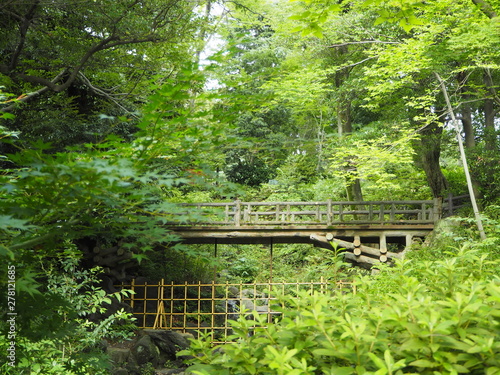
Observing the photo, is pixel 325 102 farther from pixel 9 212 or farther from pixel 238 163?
pixel 9 212

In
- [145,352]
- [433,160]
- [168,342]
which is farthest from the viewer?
[433,160]

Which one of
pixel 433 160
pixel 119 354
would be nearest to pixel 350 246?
pixel 433 160

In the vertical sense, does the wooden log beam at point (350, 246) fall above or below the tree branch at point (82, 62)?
below

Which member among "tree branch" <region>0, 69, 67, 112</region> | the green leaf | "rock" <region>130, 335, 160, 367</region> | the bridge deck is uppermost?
"tree branch" <region>0, 69, 67, 112</region>

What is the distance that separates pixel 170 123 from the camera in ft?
6.97

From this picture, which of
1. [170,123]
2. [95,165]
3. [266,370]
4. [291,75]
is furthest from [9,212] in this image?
[291,75]

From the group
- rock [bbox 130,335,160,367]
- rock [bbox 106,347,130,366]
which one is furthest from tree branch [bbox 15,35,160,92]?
rock [bbox 130,335,160,367]

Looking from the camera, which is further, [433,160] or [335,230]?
[433,160]

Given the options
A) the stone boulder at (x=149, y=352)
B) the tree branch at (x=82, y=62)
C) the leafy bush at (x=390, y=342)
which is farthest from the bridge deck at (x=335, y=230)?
the leafy bush at (x=390, y=342)

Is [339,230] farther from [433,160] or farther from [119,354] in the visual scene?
[119,354]

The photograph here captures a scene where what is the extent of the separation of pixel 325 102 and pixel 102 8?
907 centimetres

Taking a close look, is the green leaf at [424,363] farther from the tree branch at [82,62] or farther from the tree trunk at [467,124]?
the tree trunk at [467,124]

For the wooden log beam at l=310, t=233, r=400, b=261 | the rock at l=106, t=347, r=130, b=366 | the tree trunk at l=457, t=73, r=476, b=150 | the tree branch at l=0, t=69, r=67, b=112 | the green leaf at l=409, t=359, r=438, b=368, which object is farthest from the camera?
the tree trunk at l=457, t=73, r=476, b=150

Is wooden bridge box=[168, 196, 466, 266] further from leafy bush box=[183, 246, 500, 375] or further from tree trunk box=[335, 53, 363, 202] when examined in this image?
leafy bush box=[183, 246, 500, 375]
